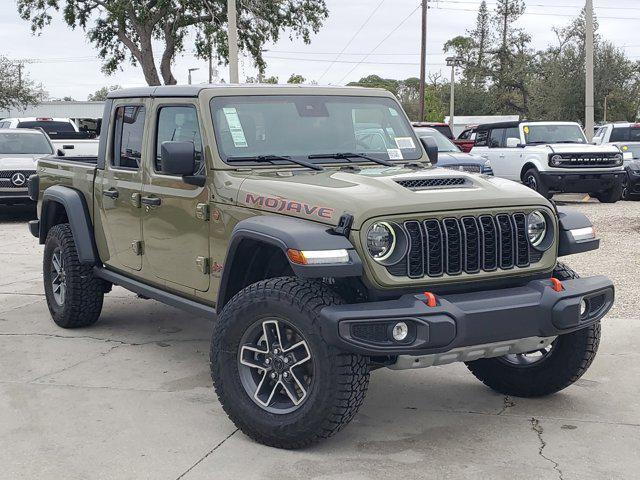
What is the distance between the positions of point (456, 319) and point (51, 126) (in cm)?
2069

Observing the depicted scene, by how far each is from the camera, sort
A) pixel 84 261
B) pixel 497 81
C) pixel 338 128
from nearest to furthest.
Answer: pixel 338 128, pixel 84 261, pixel 497 81

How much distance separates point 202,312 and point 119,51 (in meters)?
32.0

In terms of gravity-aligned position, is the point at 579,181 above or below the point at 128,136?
below

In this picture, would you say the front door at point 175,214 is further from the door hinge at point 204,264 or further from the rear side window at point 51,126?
the rear side window at point 51,126

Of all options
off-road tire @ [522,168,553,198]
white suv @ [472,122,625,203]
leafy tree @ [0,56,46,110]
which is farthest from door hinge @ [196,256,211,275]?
leafy tree @ [0,56,46,110]

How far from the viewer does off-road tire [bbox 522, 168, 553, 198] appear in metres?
18.3

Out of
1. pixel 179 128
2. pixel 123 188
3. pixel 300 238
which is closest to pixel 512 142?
pixel 123 188

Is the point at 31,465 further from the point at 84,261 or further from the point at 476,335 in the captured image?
the point at 84,261

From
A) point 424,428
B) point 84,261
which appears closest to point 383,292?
point 424,428

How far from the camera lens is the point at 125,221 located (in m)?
6.57

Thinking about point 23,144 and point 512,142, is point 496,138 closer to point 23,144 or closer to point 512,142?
point 512,142

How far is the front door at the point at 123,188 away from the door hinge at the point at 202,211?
0.87m

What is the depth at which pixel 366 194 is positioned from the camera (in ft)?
15.5

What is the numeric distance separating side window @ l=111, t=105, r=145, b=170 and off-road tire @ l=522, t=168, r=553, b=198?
41.3 ft
